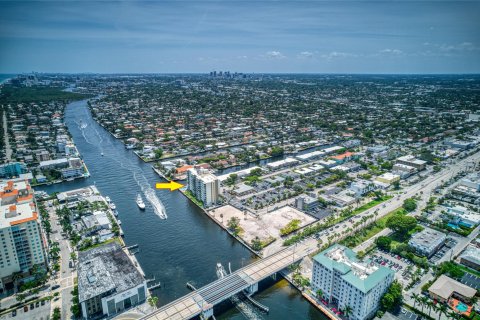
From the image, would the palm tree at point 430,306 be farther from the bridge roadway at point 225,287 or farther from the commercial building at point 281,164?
the commercial building at point 281,164

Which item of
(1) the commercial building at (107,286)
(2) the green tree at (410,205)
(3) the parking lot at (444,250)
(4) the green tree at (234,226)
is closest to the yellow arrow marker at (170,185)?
(4) the green tree at (234,226)

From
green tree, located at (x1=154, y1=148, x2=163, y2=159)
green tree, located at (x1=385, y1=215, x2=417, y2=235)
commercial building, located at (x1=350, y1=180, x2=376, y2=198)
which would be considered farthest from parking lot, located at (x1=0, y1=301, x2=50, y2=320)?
green tree, located at (x1=154, y1=148, x2=163, y2=159)

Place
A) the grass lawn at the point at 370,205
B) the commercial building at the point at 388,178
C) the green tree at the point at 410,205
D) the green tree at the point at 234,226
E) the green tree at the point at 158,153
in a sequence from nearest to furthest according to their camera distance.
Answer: the green tree at the point at 234,226, the green tree at the point at 410,205, the grass lawn at the point at 370,205, the commercial building at the point at 388,178, the green tree at the point at 158,153

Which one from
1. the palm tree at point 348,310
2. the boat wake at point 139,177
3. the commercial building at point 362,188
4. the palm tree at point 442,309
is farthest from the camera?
the commercial building at point 362,188

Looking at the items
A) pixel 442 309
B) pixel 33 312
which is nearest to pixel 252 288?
pixel 442 309

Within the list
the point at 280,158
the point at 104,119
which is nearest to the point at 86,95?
the point at 104,119

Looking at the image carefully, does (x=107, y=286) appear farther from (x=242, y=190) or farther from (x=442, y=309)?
(x=242, y=190)

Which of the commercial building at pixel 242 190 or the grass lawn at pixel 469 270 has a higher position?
the commercial building at pixel 242 190

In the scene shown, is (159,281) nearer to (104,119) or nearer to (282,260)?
(282,260)
